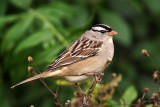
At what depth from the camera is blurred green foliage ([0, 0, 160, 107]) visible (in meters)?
4.18

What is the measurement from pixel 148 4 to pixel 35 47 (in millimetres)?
1945

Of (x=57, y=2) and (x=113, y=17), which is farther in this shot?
(x=113, y=17)

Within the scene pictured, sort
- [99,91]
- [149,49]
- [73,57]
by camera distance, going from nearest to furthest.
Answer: [99,91] → [73,57] → [149,49]

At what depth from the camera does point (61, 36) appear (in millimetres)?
4242

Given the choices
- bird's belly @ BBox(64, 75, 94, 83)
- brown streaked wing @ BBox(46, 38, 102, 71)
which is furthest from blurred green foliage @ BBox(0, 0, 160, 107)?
bird's belly @ BBox(64, 75, 94, 83)

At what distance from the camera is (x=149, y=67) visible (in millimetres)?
Result: 5797

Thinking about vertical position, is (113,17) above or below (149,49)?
above

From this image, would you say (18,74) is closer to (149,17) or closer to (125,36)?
(125,36)

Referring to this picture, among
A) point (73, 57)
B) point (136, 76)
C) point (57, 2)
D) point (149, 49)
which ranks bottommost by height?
point (136, 76)

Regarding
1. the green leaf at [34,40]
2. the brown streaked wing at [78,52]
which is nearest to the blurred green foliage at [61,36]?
the green leaf at [34,40]

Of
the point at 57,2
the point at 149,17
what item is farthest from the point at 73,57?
the point at 149,17

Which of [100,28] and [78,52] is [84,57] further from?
[100,28]

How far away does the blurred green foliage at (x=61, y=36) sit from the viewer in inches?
164

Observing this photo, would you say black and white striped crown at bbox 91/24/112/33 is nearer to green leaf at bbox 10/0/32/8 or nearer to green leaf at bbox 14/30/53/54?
green leaf at bbox 14/30/53/54
